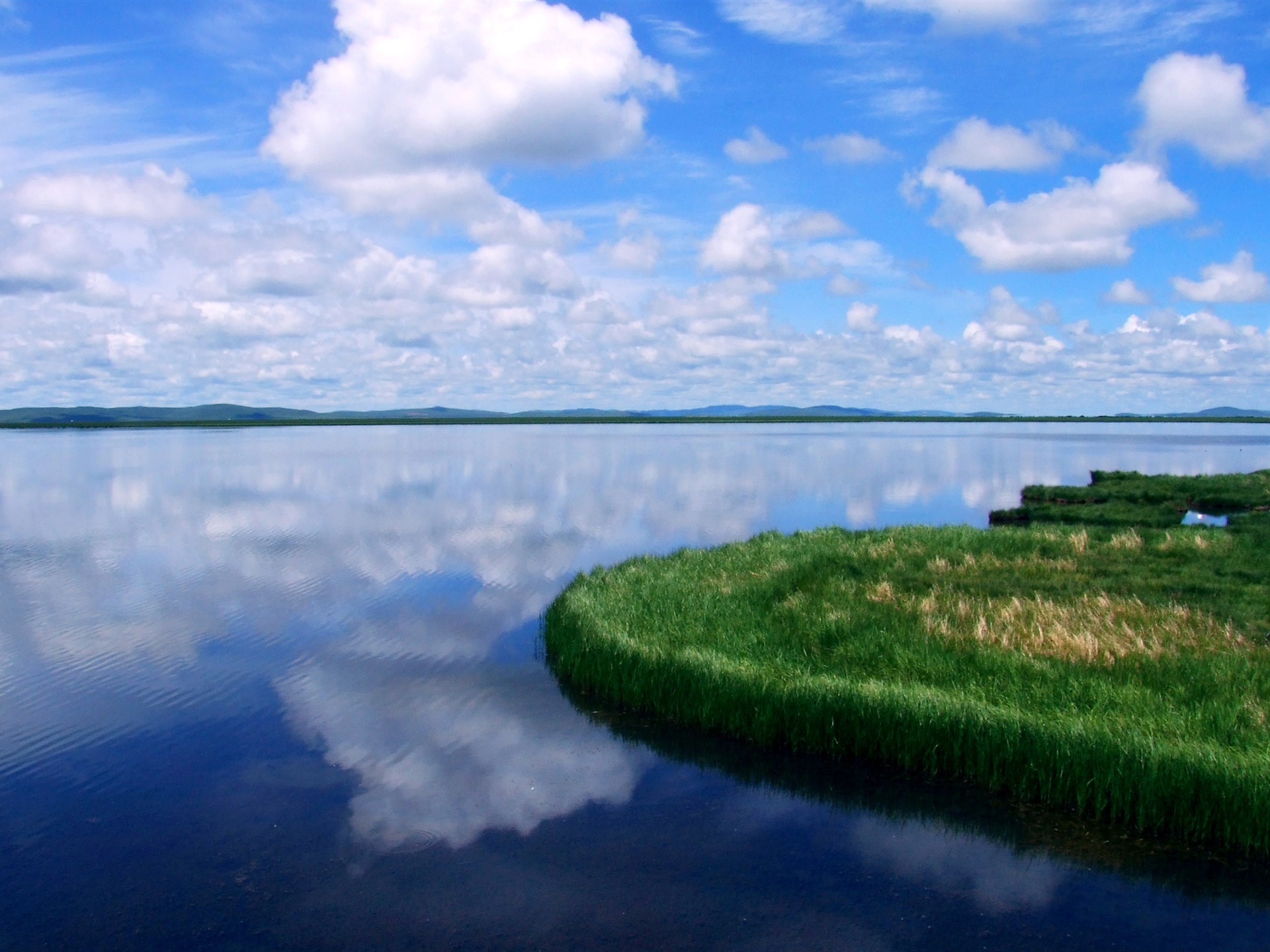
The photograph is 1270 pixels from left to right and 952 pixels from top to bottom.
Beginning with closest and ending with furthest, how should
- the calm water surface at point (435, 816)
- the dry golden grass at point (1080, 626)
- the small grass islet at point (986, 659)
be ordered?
the calm water surface at point (435, 816) → the small grass islet at point (986, 659) → the dry golden grass at point (1080, 626)

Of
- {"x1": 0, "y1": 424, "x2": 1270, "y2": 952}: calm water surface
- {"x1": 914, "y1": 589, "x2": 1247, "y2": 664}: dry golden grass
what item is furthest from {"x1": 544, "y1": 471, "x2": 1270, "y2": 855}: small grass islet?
{"x1": 0, "y1": 424, "x2": 1270, "y2": 952}: calm water surface

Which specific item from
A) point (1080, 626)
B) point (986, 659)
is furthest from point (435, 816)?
point (1080, 626)

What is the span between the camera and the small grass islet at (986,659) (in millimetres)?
13844

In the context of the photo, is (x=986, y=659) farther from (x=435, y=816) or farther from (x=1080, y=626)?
(x=435, y=816)

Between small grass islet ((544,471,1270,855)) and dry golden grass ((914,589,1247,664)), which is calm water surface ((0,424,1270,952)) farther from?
dry golden grass ((914,589,1247,664))

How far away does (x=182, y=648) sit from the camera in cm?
2359

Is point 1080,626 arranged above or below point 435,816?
above

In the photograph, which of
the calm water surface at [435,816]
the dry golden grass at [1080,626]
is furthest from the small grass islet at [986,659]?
the calm water surface at [435,816]

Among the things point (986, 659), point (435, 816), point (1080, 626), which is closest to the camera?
point (435, 816)

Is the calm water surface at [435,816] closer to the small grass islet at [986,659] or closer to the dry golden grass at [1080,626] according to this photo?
the small grass islet at [986,659]

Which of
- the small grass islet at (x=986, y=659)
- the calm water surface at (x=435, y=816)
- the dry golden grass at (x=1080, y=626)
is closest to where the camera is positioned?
the calm water surface at (x=435, y=816)

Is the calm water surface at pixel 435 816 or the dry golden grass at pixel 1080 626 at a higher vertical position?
the dry golden grass at pixel 1080 626

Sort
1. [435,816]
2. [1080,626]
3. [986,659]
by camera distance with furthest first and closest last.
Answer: [1080,626] < [986,659] < [435,816]

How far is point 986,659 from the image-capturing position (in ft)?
58.9
